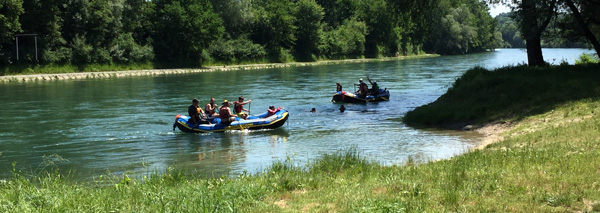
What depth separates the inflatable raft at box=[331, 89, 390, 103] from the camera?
2891 cm

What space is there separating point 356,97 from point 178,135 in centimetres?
1177

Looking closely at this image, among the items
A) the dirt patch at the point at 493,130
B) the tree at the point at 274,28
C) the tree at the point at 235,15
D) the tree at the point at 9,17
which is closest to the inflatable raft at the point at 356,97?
the dirt patch at the point at 493,130

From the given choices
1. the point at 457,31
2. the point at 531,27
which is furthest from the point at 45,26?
the point at 457,31

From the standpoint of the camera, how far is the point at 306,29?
83.9 metres

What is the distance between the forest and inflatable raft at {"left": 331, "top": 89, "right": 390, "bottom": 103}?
10.8 ft

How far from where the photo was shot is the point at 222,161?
14.7 meters

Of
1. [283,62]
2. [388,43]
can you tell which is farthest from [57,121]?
[388,43]

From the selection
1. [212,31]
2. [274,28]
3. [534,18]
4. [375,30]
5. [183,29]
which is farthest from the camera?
[375,30]

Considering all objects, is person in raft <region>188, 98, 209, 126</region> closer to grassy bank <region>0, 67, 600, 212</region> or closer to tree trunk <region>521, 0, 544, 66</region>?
grassy bank <region>0, 67, 600, 212</region>

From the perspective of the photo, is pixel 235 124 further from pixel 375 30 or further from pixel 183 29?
pixel 375 30

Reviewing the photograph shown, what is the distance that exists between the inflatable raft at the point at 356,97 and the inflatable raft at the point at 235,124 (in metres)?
8.02

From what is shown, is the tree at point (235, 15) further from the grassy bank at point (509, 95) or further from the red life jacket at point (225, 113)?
the grassy bank at point (509, 95)

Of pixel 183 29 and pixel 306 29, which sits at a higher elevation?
pixel 306 29

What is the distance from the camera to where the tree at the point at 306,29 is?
83625 mm
